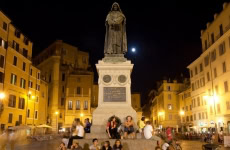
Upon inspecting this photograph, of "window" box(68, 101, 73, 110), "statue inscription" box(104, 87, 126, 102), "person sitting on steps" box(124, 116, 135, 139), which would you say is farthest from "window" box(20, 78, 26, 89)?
"person sitting on steps" box(124, 116, 135, 139)

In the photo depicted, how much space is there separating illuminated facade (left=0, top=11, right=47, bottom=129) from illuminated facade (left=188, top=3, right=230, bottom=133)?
3043 centimetres

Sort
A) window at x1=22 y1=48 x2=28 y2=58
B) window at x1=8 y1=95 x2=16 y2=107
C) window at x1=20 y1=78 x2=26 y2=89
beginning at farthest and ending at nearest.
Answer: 1. window at x1=22 y1=48 x2=28 y2=58
2. window at x1=20 y1=78 x2=26 y2=89
3. window at x1=8 y1=95 x2=16 y2=107

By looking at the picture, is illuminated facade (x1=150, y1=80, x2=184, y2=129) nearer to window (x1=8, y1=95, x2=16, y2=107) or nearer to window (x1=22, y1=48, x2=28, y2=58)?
window (x1=22, y1=48, x2=28, y2=58)

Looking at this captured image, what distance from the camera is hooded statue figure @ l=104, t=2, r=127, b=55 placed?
17250 mm

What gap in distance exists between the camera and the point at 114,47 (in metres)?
17.3

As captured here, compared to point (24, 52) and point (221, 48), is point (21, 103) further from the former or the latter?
point (221, 48)

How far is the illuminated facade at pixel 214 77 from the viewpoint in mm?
37347

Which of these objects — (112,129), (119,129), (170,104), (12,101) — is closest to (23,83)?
(12,101)

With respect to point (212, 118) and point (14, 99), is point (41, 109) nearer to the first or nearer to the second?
point (14, 99)

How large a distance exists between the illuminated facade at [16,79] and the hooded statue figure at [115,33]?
24.9 m

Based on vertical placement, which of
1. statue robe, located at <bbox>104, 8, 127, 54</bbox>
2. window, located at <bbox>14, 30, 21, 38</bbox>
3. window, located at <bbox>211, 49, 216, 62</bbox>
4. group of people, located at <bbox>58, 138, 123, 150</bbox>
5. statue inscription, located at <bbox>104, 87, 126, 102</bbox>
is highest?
window, located at <bbox>14, 30, 21, 38</bbox>

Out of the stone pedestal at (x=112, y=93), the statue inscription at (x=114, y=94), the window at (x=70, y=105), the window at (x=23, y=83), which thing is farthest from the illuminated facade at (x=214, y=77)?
the window at (x=23, y=83)

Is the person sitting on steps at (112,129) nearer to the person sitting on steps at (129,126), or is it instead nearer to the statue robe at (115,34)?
the person sitting on steps at (129,126)

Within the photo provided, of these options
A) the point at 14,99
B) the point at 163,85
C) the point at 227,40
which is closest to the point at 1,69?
the point at 14,99
